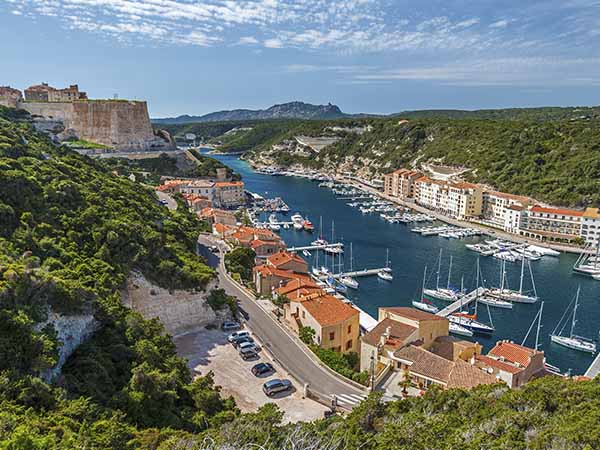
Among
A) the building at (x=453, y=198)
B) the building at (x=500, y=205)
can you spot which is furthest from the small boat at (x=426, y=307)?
the building at (x=453, y=198)

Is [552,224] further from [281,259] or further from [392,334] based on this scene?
[392,334]

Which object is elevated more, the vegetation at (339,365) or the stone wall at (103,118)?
the stone wall at (103,118)

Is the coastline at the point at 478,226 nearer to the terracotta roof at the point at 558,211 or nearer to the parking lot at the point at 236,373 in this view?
the terracotta roof at the point at 558,211

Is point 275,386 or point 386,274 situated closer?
point 275,386

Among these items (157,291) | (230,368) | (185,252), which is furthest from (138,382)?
(185,252)

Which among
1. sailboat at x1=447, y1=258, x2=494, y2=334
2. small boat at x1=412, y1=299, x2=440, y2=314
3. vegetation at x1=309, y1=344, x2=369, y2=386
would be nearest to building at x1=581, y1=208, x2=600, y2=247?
small boat at x1=412, y1=299, x2=440, y2=314

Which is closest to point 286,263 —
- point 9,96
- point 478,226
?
point 478,226

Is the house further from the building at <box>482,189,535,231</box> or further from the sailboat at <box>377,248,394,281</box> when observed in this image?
the building at <box>482,189,535,231</box>
